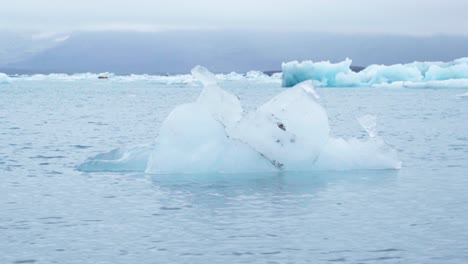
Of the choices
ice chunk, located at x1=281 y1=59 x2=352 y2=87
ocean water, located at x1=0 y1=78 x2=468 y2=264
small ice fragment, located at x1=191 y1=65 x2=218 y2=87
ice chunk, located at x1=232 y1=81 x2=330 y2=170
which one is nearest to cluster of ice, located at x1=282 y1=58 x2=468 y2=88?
ice chunk, located at x1=281 y1=59 x2=352 y2=87

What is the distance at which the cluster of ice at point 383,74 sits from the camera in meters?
47.9

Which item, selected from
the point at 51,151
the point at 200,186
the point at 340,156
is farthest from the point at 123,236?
the point at 51,151

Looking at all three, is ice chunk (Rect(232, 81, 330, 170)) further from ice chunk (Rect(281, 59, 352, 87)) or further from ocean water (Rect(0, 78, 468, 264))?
ice chunk (Rect(281, 59, 352, 87))

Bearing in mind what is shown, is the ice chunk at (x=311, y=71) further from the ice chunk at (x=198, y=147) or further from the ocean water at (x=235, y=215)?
the ice chunk at (x=198, y=147)

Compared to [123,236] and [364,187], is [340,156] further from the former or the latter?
[123,236]

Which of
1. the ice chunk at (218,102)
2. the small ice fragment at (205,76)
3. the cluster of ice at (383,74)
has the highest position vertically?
the small ice fragment at (205,76)

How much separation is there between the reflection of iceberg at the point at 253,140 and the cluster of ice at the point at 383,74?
1384 inches

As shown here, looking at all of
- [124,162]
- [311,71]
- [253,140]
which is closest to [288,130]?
[253,140]

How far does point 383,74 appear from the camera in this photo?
174 ft

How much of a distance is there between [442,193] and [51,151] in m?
8.15

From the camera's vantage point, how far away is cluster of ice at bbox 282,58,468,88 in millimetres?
47875

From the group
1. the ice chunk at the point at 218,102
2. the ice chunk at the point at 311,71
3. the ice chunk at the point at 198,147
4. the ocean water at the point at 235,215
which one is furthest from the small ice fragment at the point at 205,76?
the ice chunk at the point at 311,71

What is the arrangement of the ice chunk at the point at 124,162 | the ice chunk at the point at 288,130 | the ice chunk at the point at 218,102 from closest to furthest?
the ice chunk at the point at 288,130, the ice chunk at the point at 218,102, the ice chunk at the point at 124,162

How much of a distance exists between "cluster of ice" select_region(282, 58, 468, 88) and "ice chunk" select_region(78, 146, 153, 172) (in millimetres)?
34986
